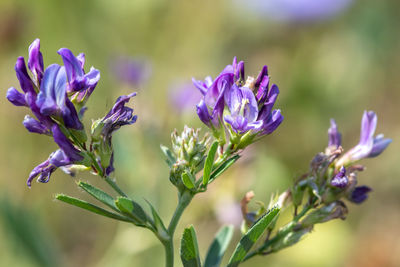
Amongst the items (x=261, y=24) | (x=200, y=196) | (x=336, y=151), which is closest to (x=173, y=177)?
(x=336, y=151)

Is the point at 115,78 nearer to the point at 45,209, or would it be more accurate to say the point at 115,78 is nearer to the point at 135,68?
the point at 135,68

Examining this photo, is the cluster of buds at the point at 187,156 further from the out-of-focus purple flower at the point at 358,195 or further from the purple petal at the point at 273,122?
the out-of-focus purple flower at the point at 358,195

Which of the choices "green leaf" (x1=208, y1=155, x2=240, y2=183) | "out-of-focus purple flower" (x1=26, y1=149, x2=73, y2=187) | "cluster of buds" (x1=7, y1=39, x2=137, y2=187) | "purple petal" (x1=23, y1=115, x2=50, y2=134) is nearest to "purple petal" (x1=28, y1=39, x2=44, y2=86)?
"cluster of buds" (x1=7, y1=39, x2=137, y2=187)

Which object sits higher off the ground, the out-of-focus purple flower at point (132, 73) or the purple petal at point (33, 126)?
the purple petal at point (33, 126)

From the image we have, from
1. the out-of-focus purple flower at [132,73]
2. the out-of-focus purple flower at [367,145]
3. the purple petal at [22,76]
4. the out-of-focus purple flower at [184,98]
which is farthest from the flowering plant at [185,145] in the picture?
the out-of-focus purple flower at [132,73]

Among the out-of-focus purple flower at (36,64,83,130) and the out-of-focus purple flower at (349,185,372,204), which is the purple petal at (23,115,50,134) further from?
the out-of-focus purple flower at (349,185,372,204)

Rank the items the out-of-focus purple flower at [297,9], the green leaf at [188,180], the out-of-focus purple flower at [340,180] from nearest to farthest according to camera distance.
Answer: the green leaf at [188,180] → the out-of-focus purple flower at [340,180] → the out-of-focus purple flower at [297,9]

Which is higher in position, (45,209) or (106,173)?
(106,173)
